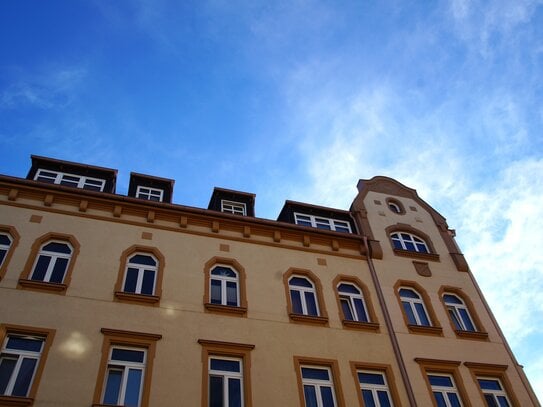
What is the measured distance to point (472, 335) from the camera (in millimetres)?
17500

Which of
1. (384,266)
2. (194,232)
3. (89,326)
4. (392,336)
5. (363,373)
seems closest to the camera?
(89,326)

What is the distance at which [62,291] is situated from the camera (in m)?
14.2

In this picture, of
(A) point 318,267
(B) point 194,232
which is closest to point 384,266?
(A) point 318,267

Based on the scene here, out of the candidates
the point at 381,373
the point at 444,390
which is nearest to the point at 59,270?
the point at 381,373

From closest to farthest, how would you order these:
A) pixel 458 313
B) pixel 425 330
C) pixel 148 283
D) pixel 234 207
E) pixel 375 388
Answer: pixel 375 388 < pixel 148 283 < pixel 425 330 < pixel 458 313 < pixel 234 207

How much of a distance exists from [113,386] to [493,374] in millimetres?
12127

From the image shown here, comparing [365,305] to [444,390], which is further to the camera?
[365,305]

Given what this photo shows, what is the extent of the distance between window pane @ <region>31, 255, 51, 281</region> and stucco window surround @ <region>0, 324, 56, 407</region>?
199 centimetres

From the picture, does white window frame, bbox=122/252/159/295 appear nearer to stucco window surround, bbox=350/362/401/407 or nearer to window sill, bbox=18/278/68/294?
window sill, bbox=18/278/68/294

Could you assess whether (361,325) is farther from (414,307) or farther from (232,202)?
(232,202)

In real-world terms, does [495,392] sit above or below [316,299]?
below

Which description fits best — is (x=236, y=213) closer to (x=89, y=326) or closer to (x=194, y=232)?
(x=194, y=232)

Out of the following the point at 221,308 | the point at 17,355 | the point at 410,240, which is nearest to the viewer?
the point at 17,355

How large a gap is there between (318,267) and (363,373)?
14.2 ft
